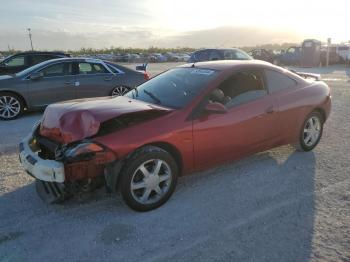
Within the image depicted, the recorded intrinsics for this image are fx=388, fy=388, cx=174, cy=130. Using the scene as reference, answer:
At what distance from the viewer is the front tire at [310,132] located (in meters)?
5.84

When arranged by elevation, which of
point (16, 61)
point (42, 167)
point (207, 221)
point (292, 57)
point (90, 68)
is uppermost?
point (16, 61)

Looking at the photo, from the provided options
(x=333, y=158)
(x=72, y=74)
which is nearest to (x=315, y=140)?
(x=333, y=158)

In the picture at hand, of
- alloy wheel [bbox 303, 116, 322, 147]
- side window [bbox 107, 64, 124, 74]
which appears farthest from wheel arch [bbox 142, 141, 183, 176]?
side window [bbox 107, 64, 124, 74]

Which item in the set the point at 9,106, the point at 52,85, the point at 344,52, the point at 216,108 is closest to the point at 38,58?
the point at 52,85

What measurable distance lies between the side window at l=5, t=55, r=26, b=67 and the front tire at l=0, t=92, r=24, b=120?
4657 millimetres

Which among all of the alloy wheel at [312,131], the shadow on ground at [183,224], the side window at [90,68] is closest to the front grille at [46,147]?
the shadow on ground at [183,224]

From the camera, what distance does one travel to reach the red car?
3.94 meters

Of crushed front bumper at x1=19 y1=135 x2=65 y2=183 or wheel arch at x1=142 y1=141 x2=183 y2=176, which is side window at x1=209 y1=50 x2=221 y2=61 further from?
crushed front bumper at x1=19 y1=135 x2=65 y2=183

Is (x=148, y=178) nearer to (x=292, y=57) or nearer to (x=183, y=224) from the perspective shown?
(x=183, y=224)

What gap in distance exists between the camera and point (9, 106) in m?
9.15

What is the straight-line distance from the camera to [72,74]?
970 cm

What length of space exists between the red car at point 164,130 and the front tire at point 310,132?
0.61 ft

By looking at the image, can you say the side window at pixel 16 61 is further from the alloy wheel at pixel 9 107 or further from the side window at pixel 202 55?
the side window at pixel 202 55

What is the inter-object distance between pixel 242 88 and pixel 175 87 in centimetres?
87
